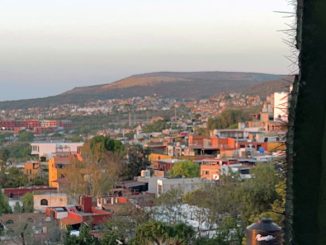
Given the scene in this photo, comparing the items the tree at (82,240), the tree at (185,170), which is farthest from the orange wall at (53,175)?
the tree at (82,240)

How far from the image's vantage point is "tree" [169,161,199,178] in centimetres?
2387

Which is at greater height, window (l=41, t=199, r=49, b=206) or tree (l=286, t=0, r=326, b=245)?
tree (l=286, t=0, r=326, b=245)

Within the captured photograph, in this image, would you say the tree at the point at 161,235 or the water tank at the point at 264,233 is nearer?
the water tank at the point at 264,233

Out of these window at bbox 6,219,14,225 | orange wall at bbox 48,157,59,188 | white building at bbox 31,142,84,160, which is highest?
window at bbox 6,219,14,225

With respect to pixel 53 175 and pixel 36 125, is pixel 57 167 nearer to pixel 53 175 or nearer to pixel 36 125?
pixel 53 175

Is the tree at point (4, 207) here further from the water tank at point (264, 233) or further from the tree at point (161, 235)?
the water tank at point (264, 233)

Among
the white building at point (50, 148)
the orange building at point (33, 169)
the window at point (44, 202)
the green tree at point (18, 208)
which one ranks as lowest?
the white building at point (50, 148)

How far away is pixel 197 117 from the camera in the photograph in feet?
217

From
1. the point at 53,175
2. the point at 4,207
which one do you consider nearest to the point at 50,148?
the point at 53,175

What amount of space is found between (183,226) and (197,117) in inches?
2187

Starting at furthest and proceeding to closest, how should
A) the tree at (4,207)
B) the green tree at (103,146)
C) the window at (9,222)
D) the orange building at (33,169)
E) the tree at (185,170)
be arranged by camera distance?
the orange building at (33,169) → the green tree at (103,146) → the tree at (185,170) → the tree at (4,207) → the window at (9,222)

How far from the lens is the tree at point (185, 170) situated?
23870mm

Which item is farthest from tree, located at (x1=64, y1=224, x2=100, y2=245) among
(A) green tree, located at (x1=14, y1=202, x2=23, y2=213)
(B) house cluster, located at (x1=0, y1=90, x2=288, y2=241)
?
(A) green tree, located at (x1=14, y1=202, x2=23, y2=213)

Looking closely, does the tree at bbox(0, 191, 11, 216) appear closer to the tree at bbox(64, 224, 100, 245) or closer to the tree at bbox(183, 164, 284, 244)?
the tree at bbox(183, 164, 284, 244)
